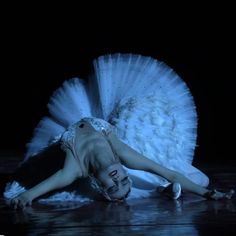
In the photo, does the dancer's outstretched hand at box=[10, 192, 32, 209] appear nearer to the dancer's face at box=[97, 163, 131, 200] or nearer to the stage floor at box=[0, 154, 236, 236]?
the stage floor at box=[0, 154, 236, 236]

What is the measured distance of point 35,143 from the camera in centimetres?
294

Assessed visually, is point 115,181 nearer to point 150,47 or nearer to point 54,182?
point 54,182

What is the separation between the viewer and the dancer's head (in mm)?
2545

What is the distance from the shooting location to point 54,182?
8.36 feet

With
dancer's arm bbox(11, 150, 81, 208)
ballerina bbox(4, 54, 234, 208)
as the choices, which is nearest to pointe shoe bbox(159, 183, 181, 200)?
ballerina bbox(4, 54, 234, 208)

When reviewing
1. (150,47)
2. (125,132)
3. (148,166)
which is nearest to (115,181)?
(148,166)

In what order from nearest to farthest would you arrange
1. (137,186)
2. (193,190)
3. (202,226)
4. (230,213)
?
(202,226) < (230,213) < (193,190) < (137,186)

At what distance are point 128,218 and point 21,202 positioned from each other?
1.68ft

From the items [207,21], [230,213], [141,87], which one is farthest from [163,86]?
[207,21]

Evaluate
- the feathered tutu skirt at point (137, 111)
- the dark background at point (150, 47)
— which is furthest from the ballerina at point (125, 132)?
the dark background at point (150, 47)

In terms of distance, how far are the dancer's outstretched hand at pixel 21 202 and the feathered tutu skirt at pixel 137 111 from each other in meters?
0.41

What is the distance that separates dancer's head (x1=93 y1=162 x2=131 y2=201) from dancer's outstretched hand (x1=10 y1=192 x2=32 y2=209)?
300mm

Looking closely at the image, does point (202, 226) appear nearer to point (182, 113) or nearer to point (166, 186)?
point (166, 186)

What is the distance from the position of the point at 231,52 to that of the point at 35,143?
2015mm
